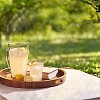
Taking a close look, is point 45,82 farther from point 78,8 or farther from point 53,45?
point 53,45

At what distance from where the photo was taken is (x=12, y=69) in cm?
179

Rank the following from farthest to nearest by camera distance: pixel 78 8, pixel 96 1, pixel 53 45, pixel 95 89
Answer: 1. pixel 53 45
2. pixel 78 8
3. pixel 96 1
4. pixel 95 89

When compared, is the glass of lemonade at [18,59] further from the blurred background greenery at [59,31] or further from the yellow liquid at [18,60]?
the blurred background greenery at [59,31]

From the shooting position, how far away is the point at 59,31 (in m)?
6.99

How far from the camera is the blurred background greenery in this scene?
11.0 feet

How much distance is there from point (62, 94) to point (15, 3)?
3.19 m

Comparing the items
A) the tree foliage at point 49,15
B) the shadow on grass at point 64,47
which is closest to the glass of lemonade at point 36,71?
the tree foliage at point 49,15

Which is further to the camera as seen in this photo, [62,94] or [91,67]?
[91,67]

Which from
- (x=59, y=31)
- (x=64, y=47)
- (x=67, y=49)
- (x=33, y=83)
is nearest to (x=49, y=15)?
(x=59, y=31)

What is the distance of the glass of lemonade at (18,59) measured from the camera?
175cm

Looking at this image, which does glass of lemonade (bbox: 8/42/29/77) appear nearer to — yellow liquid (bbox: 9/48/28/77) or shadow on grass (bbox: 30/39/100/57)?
yellow liquid (bbox: 9/48/28/77)

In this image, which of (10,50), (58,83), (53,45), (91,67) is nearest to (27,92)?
(58,83)

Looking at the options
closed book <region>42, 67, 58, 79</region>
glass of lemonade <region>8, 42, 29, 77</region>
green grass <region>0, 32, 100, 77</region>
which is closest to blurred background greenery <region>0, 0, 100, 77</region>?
green grass <region>0, 32, 100, 77</region>

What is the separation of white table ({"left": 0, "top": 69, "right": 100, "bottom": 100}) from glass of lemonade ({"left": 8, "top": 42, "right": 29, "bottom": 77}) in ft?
0.49
